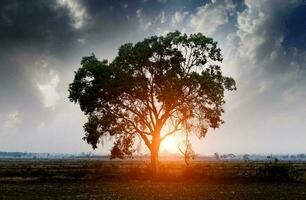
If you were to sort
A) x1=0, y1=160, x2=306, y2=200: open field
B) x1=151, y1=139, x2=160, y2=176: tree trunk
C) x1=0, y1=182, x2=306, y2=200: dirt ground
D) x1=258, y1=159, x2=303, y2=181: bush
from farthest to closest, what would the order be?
x1=258, y1=159, x2=303, y2=181: bush, x1=151, y1=139, x2=160, y2=176: tree trunk, x1=0, y1=160, x2=306, y2=200: open field, x1=0, y1=182, x2=306, y2=200: dirt ground

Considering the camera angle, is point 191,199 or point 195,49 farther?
point 195,49

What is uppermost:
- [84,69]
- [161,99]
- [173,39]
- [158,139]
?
[173,39]

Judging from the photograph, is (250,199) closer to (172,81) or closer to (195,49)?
(172,81)

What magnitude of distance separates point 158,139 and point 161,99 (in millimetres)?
6449

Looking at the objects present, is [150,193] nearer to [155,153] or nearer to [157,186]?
[157,186]

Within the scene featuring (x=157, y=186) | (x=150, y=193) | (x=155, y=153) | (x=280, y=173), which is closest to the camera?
(x=150, y=193)

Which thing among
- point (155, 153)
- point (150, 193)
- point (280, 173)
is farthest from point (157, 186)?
point (280, 173)

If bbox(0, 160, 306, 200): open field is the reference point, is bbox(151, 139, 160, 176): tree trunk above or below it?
above

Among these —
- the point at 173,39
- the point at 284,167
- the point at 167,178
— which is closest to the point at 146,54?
the point at 173,39

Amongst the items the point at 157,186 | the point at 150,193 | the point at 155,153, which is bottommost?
the point at 150,193

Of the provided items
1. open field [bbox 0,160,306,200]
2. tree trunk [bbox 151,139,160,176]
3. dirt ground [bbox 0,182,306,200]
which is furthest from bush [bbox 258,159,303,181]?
dirt ground [bbox 0,182,306,200]

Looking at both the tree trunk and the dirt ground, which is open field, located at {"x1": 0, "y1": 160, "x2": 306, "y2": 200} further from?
the tree trunk

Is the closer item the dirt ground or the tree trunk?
the dirt ground

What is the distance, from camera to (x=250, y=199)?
29828 millimetres
